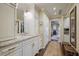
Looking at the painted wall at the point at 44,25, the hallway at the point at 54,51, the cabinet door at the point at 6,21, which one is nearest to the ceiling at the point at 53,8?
the painted wall at the point at 44,25

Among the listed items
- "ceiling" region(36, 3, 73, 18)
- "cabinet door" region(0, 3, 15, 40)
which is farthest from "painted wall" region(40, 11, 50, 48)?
"cabinet door" region(0, 3, 15, 40)

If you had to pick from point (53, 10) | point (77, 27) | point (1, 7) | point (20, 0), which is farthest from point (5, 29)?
point (53, 10)

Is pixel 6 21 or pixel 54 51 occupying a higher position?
pixel 6 21

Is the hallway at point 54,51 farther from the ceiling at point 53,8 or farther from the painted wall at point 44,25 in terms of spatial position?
the painted wall at point 44,25

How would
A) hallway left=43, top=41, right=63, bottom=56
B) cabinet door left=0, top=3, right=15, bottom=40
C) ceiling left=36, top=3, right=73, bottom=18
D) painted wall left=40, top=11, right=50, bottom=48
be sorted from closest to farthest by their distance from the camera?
cabinet door left=0, top=3, right=15, bottom=40, hallway left=43, top=41, right=63, bottom=56, ceiling left=36, top=3, right=73, bottom=18, painted wall left=40, top=11, right=50, bottom=48

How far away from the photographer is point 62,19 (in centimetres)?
361

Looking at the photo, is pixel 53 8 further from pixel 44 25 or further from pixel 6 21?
pixel 6 21

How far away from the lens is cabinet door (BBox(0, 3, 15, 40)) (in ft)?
6.01

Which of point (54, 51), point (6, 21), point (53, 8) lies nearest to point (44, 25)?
point (53, 8)

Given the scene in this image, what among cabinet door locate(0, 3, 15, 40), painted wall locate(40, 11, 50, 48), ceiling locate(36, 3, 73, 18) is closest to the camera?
cabinet door locate(0, 3, 15, 40)

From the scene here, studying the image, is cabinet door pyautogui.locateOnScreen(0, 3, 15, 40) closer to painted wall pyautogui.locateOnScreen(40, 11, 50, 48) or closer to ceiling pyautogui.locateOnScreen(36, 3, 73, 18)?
ceiling pyautogui.locateOnScreen(36, 3, 73, 18)

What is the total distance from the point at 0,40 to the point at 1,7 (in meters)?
0.50

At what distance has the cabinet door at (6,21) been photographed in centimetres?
183

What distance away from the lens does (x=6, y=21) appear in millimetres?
1954
